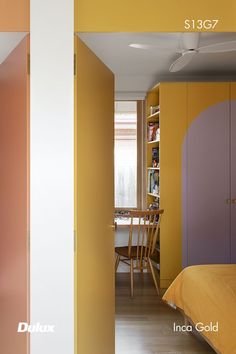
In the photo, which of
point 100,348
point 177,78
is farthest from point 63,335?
point 177,78

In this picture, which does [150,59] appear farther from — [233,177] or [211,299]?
[211,299]

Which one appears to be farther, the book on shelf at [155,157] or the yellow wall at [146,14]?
the book on shelf at [155,157]

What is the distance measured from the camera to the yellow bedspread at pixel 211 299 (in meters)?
2.40

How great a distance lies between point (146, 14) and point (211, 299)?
182 centimetres

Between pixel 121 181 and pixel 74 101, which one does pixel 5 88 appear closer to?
pixel 74 101

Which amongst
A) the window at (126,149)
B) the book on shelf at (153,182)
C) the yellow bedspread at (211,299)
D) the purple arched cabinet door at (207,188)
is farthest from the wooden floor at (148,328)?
the window at (126,149)

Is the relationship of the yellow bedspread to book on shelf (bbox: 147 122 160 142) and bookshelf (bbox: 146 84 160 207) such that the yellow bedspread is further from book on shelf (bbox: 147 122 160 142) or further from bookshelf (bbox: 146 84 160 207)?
book on shelf (bbox: 147 122 160 142)

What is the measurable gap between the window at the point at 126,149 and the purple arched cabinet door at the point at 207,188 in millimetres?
959

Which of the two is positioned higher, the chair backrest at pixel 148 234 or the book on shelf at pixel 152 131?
the book on shelf at pixel 152 131

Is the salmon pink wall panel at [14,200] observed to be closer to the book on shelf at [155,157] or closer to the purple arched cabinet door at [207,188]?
the purple arched cabinet door at [207,188]

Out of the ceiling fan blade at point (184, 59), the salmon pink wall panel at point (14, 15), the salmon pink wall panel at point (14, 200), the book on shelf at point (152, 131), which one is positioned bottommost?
the salmon pink wall panel at point (14, 200)

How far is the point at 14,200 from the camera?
2.27m

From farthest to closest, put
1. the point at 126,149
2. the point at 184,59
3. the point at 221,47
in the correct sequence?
the point at 126,149 → the point at 184,59 → the point at 221,47

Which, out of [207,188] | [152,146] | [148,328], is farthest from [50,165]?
[152,146]
